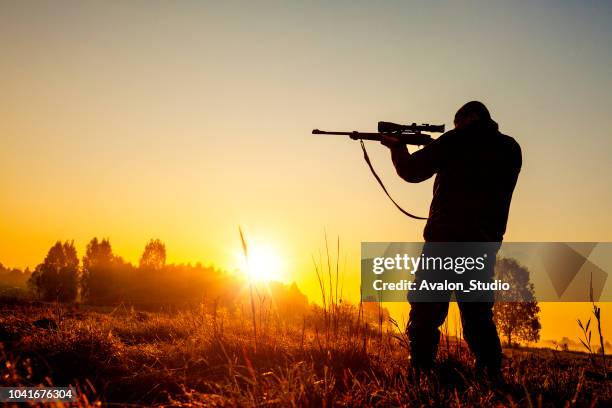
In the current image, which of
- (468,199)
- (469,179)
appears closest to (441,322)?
(468,199)

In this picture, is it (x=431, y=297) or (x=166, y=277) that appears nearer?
(x=431, y=297)

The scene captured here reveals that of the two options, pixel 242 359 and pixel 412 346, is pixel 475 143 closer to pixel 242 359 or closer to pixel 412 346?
pixel 412 346

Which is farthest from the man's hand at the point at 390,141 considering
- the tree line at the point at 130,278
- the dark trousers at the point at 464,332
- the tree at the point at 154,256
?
the tree at the point at 154,256

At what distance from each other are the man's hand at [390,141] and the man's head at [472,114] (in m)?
0.61

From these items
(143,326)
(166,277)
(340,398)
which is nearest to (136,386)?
(340,398)

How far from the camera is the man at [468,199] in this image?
10.9 feet

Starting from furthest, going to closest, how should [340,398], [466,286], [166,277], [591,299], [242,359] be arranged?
[166,277]
[242,359]
[466,286]
[340,398]
[591,299]

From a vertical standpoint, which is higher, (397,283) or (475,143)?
(475,143)

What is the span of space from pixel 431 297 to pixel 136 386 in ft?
8.88

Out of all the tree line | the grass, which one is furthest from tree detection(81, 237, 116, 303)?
the grass

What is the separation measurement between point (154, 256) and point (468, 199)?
92.1 metres

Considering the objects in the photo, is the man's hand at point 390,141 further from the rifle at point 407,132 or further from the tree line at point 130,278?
the tree line at point 130,278

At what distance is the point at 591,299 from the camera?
1.87 m

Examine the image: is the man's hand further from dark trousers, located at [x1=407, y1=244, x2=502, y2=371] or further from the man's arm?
dark trousers, located at [x1=407, y1=244, x2=502, y2=371]
